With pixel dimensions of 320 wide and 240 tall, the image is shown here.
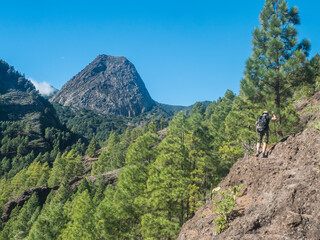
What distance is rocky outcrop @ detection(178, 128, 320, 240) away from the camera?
18.1 ft

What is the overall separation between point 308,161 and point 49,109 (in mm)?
225315

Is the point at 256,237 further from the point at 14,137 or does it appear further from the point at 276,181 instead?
the point at 14,137

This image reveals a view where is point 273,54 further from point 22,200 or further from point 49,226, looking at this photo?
point 22,200

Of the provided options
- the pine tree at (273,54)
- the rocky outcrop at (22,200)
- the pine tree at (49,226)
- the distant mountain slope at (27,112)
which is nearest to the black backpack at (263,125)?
the pine tree at (273,54)

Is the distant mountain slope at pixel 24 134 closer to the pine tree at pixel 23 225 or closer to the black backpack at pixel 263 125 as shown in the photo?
the pine tree at pixel 23 225

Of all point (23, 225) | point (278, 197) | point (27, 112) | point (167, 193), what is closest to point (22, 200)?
point (23, 225)

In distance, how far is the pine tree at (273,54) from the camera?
1577cm

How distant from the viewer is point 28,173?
6956 cm

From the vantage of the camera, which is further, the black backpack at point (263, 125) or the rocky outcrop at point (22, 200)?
the rocky outcrop at point (22, 200)

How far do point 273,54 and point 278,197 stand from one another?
13.3m

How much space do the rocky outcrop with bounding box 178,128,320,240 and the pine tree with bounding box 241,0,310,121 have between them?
643cm

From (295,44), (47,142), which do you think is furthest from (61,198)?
(47,142)

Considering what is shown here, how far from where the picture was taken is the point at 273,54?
A: 635 inches

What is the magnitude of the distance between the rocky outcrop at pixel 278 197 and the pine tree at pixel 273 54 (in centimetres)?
643
